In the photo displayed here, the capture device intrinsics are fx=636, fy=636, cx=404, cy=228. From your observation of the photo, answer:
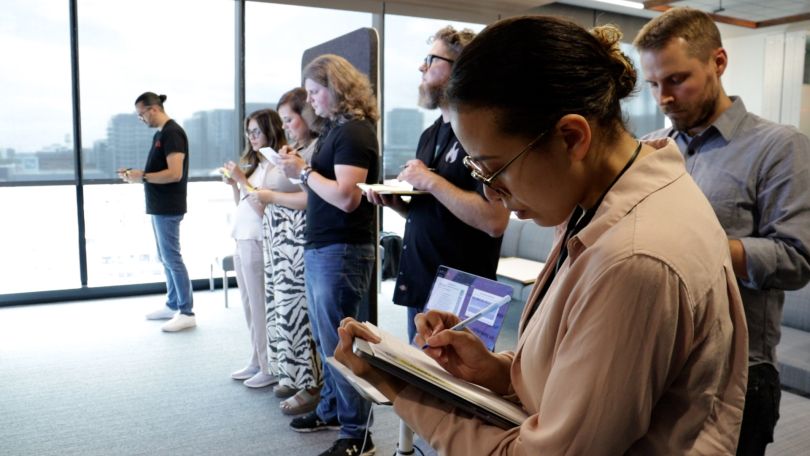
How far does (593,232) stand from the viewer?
2.45 feet

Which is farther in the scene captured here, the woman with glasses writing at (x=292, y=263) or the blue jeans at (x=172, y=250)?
the blue jeans at (x=172, y=250)

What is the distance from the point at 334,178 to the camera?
8.09 ft

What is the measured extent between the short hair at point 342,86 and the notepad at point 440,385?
153cm

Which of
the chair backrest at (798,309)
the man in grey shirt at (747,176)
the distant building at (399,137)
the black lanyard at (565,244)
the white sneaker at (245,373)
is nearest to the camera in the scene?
the black lanyard at (565,244)

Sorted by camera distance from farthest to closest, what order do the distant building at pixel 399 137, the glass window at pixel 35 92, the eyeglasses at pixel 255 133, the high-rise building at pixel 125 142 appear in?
the distant building at pixel 399 137
the high-rise building at pixel 125 142
the glass window at pixel 35 92
the eyeglasses at pixel 255 133

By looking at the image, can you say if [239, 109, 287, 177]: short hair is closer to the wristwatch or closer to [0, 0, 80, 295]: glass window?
the wristwatch

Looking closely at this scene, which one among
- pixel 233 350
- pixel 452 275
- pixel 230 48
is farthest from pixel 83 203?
pixel 452 275

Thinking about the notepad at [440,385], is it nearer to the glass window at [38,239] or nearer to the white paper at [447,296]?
the white paper at [447,296]

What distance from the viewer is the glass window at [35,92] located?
194 inches

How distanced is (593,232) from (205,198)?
5487mm

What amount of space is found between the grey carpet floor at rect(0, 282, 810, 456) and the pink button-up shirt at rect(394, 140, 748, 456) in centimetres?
210

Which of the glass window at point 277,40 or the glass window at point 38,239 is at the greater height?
the glass window at point 277,40

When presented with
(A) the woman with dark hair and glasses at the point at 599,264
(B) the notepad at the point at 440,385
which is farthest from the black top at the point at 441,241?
(A) the woman with dark hair and glasses at the point at 599,264

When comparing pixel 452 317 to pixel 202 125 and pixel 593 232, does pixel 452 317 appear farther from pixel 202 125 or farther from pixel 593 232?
pixel 202 125
